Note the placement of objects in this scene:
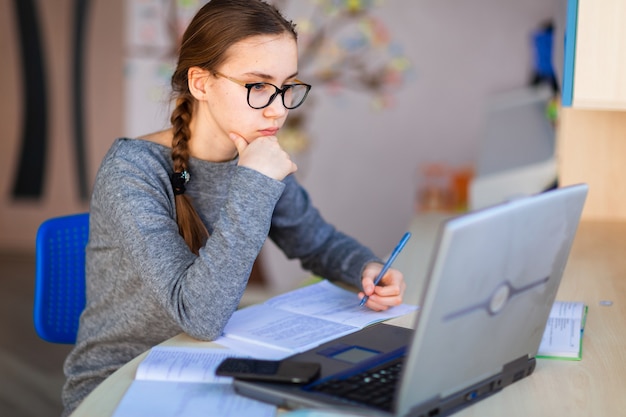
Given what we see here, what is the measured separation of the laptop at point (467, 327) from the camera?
0.90m

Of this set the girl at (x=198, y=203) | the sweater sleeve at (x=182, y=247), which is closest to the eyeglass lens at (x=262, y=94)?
the girl at (x=198, y=203)

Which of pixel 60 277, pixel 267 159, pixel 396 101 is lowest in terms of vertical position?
pixel 60 277

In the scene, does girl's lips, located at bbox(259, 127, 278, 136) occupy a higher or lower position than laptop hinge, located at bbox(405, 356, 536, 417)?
higher

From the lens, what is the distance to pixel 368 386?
1045mm

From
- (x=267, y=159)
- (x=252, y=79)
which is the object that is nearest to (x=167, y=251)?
(x=267, y=159)

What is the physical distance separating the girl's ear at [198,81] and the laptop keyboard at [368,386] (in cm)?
61

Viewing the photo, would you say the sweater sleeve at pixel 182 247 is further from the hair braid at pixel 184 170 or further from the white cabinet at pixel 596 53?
the white cabinet at pixel 596 53

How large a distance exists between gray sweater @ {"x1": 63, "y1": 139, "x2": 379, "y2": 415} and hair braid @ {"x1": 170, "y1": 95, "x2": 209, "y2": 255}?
0.02 metres

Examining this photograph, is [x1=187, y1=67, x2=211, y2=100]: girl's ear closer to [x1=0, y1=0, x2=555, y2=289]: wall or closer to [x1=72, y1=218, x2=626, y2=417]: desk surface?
[x1=72, y1=218, x2=626, y2=417]: desk surface

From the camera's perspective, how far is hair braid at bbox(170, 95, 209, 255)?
1.48 metres

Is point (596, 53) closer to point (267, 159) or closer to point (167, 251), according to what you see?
point (267, 159)

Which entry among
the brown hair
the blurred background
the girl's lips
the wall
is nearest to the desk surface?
the brown hair

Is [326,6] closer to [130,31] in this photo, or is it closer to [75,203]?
[130,31]

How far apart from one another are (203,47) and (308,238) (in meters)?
0.46
